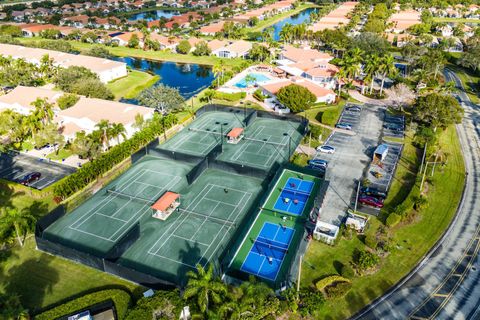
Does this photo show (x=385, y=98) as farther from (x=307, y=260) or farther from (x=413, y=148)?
(x=307, y=260)

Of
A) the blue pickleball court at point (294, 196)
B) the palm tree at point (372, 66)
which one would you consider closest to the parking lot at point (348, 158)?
the blue pickleball court at point (294, 196)

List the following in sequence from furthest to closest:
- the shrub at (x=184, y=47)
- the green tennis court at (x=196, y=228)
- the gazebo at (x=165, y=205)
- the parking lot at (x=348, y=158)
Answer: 1. the shrub at (x=184, y=47)
2. the parking lot at (x=348, y=158)
3. the gazebo at (x=165, y=205)
4. the green tennis court at (x=196, y=228)

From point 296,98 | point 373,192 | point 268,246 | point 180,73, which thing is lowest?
point 180,73

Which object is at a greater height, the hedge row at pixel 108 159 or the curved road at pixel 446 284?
the curved road at pixel 446 284

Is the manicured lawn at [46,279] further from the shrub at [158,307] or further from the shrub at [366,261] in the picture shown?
the shrub at [366,261]

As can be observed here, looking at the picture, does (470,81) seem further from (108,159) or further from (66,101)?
(66,101)

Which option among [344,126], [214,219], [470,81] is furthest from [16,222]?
[470,81]

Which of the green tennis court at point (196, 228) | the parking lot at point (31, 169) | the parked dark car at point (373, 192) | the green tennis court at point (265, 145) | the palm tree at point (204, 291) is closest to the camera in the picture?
the palm tree at point (204, 291)

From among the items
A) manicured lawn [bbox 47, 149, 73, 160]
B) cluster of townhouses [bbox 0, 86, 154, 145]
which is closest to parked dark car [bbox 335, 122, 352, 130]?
cluster of townhouses [bbox 0, 86, 154, 145]

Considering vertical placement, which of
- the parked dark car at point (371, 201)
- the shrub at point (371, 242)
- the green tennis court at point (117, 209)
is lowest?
the green tennis court at point (117, 209)
